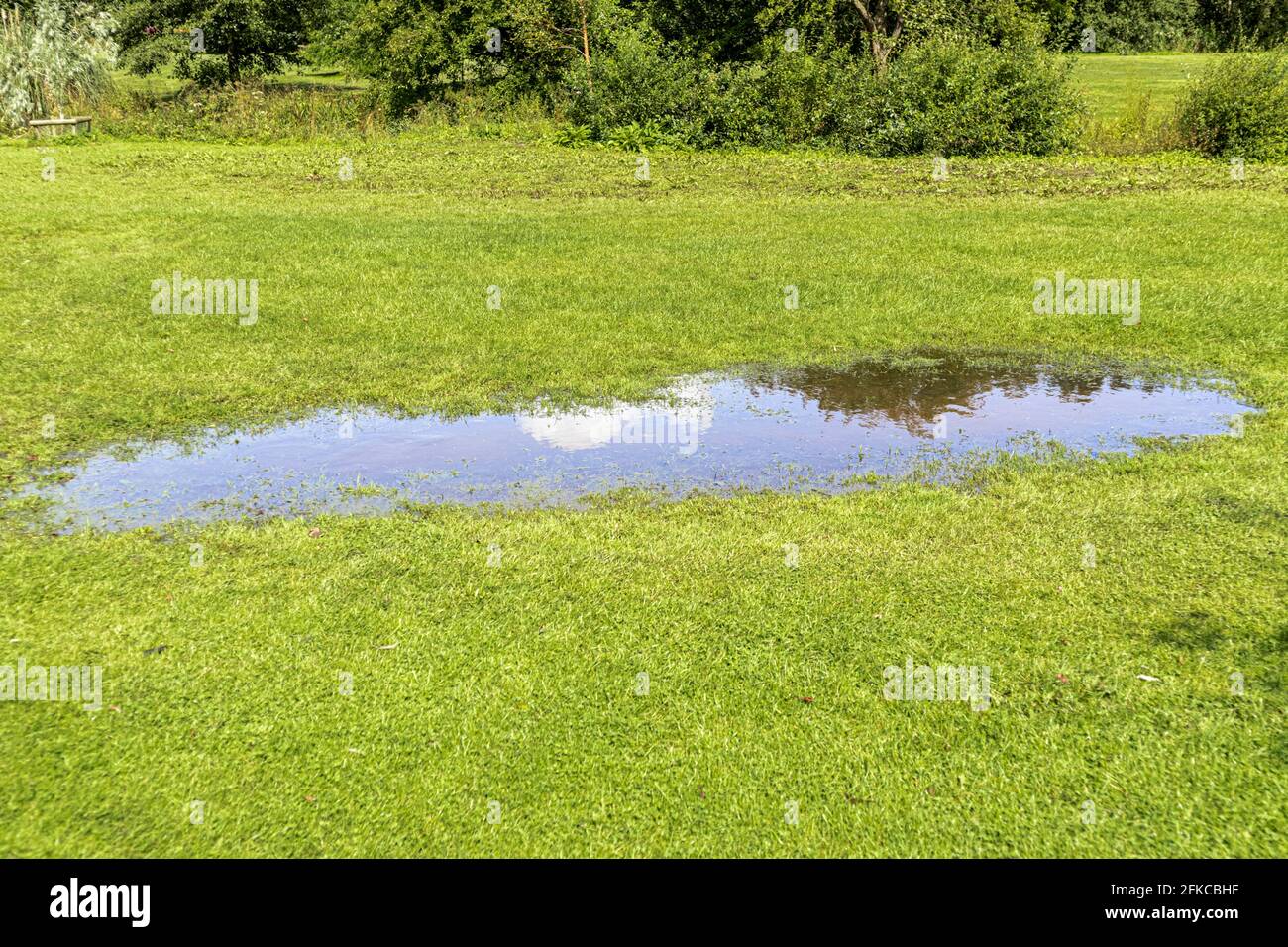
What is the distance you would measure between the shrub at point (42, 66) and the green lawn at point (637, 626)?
20.1m

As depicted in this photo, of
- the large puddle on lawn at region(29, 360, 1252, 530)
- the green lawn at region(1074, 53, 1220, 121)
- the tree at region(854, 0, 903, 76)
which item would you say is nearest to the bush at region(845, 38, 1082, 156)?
the green lawn at region(1074, 53, 1220, 121)

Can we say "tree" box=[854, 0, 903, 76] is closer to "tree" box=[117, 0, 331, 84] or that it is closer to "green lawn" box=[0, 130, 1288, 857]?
"green lawn" box=[0, 130, 1288, 857]

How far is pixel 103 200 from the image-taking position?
63.7 ft

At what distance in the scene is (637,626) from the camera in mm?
6238

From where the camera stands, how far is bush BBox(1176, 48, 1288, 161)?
2369 centimetres

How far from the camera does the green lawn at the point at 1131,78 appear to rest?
30678 millimetres

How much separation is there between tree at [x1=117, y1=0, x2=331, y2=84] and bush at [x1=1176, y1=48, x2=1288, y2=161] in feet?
100

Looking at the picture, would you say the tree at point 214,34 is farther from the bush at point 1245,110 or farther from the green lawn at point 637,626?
the bush at point 1245,110

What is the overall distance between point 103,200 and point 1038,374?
16.8 meters

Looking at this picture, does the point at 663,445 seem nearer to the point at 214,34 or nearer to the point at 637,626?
the point at 637,626

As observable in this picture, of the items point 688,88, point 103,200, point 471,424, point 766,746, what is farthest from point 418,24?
point 766,746

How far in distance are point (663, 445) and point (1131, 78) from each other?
37.5 m
